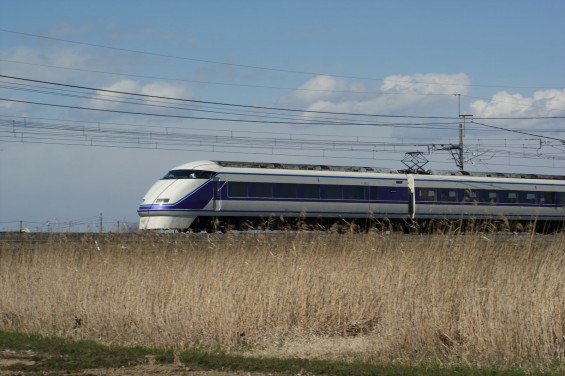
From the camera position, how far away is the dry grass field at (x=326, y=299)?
11.3m

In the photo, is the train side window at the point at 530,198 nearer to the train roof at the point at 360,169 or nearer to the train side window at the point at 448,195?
the train roof at the point at 360,169

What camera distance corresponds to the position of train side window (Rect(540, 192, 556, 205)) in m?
41.0

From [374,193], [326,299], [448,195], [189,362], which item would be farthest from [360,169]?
[189,362]

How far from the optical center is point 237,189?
1300 inches

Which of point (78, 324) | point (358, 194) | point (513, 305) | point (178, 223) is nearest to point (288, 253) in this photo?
point (78, 324)

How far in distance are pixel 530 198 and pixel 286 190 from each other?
1348 cm

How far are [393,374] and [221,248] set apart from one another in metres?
7.29

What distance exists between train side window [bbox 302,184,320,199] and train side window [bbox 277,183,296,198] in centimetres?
49

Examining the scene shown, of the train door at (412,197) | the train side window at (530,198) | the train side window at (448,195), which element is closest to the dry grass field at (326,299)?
the train door at (412,197)

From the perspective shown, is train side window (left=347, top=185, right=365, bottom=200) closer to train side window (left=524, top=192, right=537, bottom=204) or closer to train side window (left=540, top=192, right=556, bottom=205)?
train side window (left=524, top=192, right=537, bottom=204)

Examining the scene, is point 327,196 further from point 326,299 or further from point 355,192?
point 326,299

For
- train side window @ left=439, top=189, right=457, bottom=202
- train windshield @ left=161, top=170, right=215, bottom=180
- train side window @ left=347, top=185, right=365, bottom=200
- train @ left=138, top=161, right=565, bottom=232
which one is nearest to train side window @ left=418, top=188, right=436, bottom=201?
train @ left=138, top=161, right=565, bottom=232

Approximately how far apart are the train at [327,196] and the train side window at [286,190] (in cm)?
4

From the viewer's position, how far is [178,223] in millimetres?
31969
